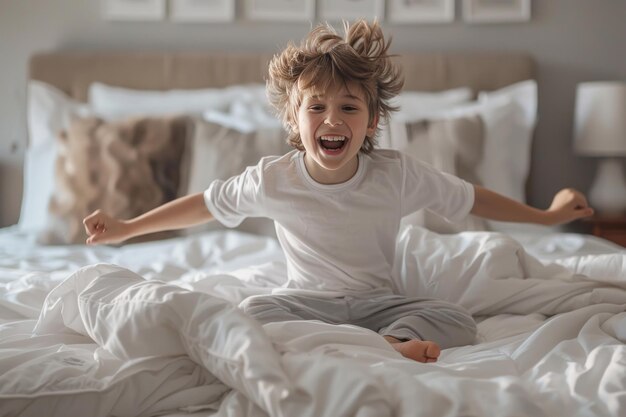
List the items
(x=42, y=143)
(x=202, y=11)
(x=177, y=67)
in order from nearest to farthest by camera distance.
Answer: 1. (x=42, y=143)
2. (x=177, y=67)
3. (x=202, y=11)

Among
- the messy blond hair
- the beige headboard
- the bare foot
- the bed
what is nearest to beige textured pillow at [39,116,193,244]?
the bed

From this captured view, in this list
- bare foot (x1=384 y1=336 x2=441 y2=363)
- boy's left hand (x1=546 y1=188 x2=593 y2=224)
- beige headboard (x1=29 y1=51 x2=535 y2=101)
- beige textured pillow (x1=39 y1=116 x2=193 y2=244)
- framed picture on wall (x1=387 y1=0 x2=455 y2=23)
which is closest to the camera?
bare foot (x1=384 y1=336 x2=441 y2=363)

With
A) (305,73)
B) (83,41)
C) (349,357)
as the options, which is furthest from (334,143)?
(83,41)

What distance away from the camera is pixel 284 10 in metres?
3.26

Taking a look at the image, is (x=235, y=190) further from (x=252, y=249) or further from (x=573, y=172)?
(x=573, y=172)

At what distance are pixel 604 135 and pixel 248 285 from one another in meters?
1.76

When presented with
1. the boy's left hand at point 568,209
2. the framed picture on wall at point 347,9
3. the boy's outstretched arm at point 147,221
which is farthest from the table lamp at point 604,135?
the boy's outstretched arm at point 147,221

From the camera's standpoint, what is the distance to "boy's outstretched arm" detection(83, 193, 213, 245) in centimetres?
162

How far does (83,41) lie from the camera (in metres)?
3.33

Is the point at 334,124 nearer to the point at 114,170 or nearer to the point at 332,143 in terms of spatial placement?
the point at 332,143

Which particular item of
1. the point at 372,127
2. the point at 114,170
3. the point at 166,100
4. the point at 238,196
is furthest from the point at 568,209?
the point at 166,100

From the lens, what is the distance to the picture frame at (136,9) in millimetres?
3270

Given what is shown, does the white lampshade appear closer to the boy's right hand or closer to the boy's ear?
the boy's ear

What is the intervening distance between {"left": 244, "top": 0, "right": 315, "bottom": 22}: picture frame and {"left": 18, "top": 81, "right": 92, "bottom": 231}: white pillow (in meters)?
0.82
